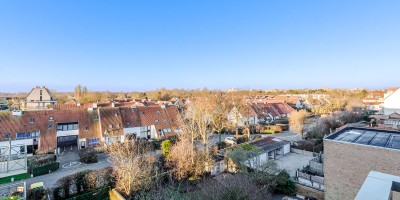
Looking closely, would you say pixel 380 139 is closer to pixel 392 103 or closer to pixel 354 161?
pixel 354 161

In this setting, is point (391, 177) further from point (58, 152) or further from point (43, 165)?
point (58, 152)

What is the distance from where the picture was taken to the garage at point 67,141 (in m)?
29.4

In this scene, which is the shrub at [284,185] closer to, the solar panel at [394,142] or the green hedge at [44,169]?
the solar panel at [394,142]

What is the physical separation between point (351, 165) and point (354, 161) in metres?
0.33

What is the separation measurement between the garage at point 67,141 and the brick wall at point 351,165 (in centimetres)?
3075

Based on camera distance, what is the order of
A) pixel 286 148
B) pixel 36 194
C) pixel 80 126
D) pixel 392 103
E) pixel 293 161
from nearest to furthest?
1. pixel 36 194
2. pixel 293 161
3. pixel 286 148
4. pixel 80 126
5. pixel 392 103

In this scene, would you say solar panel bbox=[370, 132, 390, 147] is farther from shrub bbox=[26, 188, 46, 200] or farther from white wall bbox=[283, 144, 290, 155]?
shrub bbox=[26, 188, 46, 200]

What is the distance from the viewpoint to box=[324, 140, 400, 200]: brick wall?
12.9 metres

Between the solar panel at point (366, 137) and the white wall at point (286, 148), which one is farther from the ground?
the solar panel at point (366, 137)

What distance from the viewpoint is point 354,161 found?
13.9 m

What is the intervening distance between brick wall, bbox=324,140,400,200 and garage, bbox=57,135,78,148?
3075 cm

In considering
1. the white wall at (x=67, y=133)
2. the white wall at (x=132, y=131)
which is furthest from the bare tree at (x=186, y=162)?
the white wall at (x=67, y=133)

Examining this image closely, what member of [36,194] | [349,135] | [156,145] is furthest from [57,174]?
[349,135]

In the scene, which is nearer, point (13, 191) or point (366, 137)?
point (13, 191)
